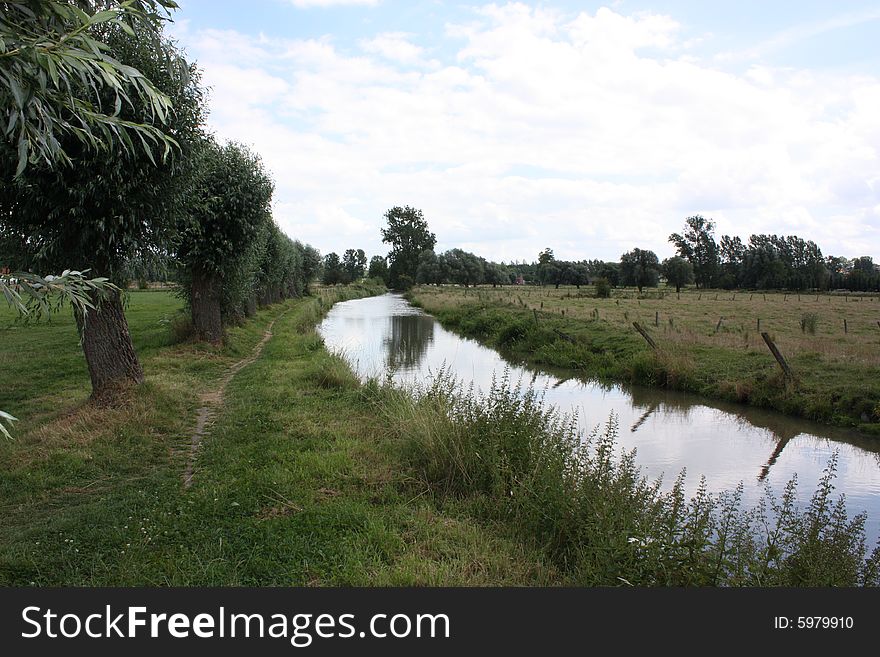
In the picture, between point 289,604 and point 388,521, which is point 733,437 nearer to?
point 388,521

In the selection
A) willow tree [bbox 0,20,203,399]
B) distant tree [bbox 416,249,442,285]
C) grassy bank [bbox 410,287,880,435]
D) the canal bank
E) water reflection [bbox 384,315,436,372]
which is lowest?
the canal bank

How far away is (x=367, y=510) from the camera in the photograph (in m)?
6.11

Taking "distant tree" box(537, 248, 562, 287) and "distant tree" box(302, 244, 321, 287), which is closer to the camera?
"distant tree" box(302, 244, 321, 287)

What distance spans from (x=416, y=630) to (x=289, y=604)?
2.97 feet

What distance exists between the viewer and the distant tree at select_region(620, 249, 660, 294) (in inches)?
3248

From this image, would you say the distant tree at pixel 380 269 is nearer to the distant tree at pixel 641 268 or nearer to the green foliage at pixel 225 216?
the distant tree at pixel 641 268

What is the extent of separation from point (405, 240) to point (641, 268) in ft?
158

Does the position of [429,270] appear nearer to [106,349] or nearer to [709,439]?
[709,439]

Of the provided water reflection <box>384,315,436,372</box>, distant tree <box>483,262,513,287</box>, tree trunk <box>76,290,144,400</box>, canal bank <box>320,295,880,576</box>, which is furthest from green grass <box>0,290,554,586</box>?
distant tree <box>483,262,513,287</box>

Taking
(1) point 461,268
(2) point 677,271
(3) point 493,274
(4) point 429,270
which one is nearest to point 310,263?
(4) point 429,270

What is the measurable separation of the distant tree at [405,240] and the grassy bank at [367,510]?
10370 cm

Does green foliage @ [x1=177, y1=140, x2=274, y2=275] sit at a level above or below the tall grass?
above

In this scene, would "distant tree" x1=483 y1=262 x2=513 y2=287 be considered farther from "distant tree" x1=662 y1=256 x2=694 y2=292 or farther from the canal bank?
the canal bank

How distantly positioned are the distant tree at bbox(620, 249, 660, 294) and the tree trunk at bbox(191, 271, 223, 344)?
72386 mm
